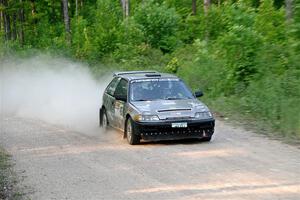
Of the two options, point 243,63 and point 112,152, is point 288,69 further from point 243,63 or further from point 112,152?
point 112,152

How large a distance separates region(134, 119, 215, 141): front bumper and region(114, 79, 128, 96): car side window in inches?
68.5

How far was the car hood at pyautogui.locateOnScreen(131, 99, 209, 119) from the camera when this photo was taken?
44.9 ft

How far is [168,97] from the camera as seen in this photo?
48.2 ft

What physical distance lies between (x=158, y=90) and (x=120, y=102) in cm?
105

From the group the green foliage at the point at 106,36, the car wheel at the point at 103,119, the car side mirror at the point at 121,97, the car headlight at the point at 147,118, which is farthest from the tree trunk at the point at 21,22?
the car headlight at the point at 147,118

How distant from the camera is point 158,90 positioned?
1488cm

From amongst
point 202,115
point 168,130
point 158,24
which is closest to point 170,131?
point 168,130

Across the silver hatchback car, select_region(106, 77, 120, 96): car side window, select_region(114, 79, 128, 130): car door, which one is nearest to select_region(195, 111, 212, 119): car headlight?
the silver hatchback car

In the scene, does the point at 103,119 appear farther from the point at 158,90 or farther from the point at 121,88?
the point at 158,90

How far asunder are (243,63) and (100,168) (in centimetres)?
1072

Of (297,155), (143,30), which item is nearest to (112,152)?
(297,155)

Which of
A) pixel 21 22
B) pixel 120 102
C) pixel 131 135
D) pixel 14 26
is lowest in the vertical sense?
pixel 14 26

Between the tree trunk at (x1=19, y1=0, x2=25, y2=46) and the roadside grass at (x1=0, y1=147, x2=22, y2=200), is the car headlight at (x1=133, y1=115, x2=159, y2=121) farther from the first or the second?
the tree trunk at (x1=19, y1=0, x2=25, y2=46)

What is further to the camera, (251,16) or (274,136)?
(251,16)
